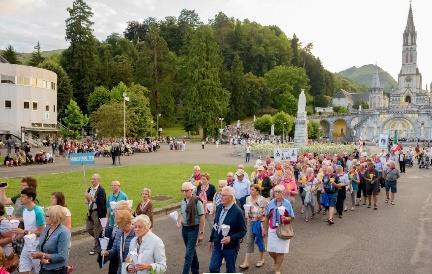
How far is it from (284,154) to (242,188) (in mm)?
10690

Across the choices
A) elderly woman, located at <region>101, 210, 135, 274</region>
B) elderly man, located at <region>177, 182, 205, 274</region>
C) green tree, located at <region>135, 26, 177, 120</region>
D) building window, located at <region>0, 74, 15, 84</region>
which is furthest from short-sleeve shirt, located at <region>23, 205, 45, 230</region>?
green tree, located at <region>135, 26, 177, 120</region>

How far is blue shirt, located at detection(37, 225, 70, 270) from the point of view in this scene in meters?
6.01

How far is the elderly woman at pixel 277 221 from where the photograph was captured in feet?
28.2

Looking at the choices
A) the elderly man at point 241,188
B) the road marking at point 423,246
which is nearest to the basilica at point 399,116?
the road marking at point 423,246

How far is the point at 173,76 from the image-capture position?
87000 millimetres

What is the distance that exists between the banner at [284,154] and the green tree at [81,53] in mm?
59316

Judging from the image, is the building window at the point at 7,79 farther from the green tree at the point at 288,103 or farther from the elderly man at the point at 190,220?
the green tree at the point at 288,103

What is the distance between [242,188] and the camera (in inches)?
462

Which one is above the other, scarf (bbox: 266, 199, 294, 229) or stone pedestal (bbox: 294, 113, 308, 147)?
stone pedestal (bbox: 294, 113, 308, 147)

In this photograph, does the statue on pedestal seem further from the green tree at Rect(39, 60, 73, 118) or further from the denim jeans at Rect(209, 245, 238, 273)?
the green tree at Rect(39, 60, 73, 118)

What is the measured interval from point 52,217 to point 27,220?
187 cm

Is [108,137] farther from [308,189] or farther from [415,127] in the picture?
[415,127]

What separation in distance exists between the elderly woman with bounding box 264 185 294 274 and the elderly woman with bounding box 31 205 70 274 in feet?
13.6

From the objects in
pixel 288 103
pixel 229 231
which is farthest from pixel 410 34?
pixel 229 231
